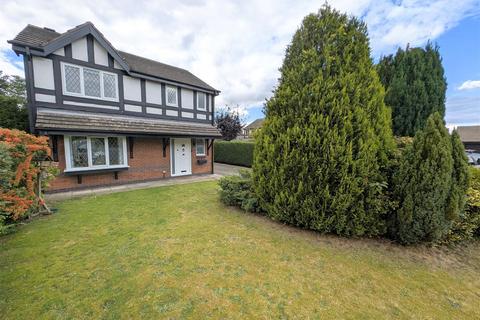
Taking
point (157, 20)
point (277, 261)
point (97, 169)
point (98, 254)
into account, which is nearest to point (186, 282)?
point (277, 261)

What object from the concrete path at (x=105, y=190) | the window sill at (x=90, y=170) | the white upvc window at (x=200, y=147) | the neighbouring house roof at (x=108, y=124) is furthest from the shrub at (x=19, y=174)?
the white upvc window at (x=200, y=147)

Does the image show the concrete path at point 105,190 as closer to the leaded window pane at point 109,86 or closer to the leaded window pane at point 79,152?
the leaded window pane at point 79,152

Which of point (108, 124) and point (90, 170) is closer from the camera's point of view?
point (90, 170)

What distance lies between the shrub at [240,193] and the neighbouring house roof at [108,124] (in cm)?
523

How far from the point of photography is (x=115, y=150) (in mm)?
8727

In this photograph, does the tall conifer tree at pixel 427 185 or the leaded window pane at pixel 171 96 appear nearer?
the tall conifer tree at pixel 427 185

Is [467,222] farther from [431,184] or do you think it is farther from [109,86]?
[109,86]

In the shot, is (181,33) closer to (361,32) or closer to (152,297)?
(361,32)

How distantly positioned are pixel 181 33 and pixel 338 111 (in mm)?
9321

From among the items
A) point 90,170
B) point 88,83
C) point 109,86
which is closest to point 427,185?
point 90,170

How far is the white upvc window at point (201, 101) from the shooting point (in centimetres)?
1166

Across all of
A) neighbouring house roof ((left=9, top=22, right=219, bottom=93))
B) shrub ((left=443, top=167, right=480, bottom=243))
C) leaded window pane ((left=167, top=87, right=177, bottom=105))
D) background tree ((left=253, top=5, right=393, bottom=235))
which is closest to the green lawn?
shrub ((left=443, top=167, right=480, bottom=243))

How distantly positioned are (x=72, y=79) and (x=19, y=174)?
5220 mm

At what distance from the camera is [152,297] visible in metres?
2.34
